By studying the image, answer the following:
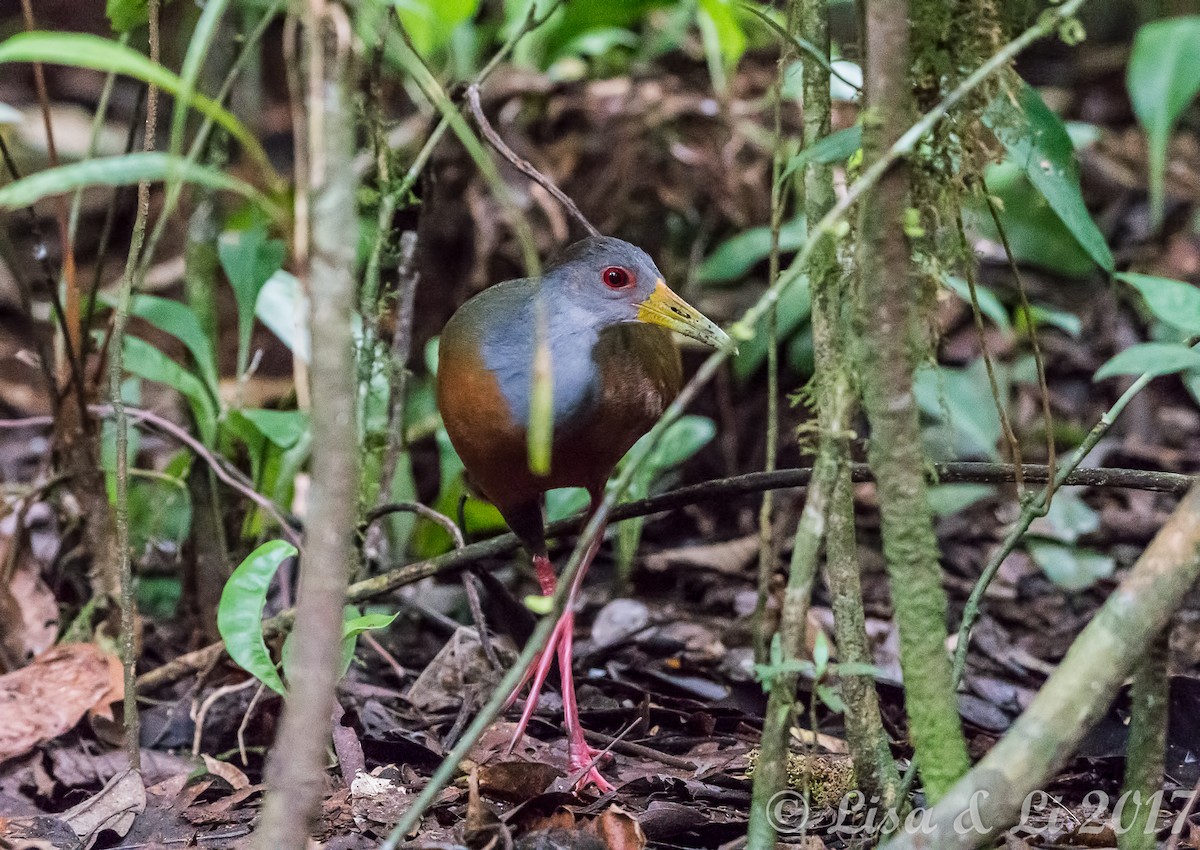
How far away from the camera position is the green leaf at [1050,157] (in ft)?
6.45

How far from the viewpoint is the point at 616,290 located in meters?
2.79

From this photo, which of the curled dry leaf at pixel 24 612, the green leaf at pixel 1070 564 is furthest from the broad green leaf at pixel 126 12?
the green leaf at pixel 1070 564

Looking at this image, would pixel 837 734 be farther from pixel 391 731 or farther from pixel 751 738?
pixel 391 731

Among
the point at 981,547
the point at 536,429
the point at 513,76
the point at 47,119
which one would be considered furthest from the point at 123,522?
the point at 513,76

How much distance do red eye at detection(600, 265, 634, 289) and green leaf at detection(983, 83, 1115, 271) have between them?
986 mm

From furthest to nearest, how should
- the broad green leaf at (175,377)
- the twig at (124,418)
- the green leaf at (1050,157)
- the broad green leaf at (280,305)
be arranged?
the broad green leaf at (280,305), the broad green leaf at (175,377), the twig at (124,418), the green leaf at (1050,157)

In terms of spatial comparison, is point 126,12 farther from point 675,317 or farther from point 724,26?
point 724,26

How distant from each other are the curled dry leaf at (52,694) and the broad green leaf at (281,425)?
0.74m

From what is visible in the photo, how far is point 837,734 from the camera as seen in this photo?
2854 mm

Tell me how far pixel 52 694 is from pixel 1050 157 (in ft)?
8.71

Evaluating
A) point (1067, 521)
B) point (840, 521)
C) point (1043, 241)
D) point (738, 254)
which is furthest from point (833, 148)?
point (1043, 241)

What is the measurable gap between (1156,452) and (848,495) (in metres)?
3.13

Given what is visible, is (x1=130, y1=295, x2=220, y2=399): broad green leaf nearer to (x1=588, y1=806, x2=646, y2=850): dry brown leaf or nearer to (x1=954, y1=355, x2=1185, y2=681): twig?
(x1=588, y1=806, x2=646, y2=850): dry brown leaf

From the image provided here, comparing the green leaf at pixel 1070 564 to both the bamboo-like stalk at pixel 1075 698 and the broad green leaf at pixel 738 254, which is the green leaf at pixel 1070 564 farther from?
the bamboo-like stalk at pixel 1075 698
